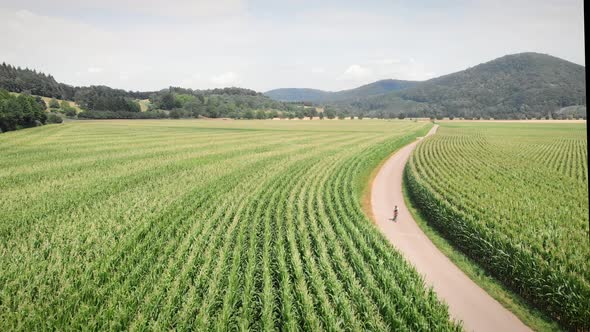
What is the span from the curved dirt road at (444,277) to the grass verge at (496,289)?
0.24m

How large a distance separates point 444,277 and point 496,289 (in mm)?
1856

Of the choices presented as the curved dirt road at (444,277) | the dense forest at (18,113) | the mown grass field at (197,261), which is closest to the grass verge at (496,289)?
the curved dirt road at (444,277)

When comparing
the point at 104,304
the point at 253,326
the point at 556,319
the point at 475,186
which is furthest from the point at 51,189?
the point at 475,186

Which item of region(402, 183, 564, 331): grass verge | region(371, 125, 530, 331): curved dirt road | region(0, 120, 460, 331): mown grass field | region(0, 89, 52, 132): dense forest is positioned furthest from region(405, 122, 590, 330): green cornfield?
region(0, 89, 52, 132): dense forest

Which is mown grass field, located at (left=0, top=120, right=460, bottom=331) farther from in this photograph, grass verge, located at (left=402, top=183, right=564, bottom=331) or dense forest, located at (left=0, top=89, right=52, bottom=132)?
dense forest, located at (left=0, top=89, right=52, bottom=132)

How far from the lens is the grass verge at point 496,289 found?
10380 millimetres

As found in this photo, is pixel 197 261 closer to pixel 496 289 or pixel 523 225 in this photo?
pixel 496 289

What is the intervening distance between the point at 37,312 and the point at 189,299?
389 cm

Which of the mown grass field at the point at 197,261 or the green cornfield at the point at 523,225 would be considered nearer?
the mown grass field at the point at 197,261

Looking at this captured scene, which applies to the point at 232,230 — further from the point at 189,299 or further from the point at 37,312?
the point at 37,312

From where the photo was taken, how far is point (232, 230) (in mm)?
14898

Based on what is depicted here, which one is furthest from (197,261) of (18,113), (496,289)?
(18,113)

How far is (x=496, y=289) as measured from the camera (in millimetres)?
12258

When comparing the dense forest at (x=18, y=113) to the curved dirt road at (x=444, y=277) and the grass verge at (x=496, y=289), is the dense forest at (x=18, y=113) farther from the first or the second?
the grass verge at (x=496, y=289)
